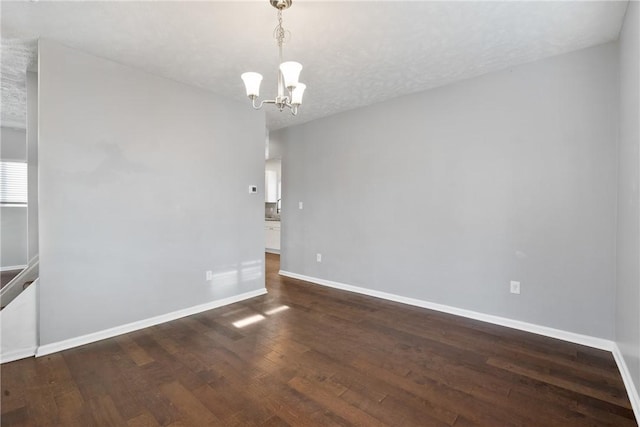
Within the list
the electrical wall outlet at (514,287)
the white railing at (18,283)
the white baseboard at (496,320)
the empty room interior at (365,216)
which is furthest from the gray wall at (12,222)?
the electrical wall outlet at (514,287)

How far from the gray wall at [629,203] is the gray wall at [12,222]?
8.22m

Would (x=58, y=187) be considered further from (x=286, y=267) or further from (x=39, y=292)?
(x=286, y=267)

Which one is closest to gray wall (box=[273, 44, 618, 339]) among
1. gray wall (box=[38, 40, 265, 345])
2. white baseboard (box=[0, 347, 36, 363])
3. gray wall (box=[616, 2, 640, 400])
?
gray wall (box=[616, 2, 640, 400])

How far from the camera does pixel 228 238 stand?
3.75 m

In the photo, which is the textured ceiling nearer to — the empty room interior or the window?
the empty room interior

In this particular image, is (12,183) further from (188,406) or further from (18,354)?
(188,406)

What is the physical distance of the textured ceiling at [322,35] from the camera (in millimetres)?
2051

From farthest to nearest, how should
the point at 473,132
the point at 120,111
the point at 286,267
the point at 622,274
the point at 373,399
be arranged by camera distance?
the point at 286,267
the point at 473,132
the point at 120,111
the point at 622,274
the point at 373,399

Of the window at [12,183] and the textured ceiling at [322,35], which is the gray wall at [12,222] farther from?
the textured ceiling at [322,35]

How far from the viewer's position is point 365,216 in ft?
13.6

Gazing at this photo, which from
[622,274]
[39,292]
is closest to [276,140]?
[39,292]

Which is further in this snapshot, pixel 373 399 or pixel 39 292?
pixel 39 292

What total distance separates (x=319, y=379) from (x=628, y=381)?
208 cm

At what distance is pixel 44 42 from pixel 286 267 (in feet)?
13.2
